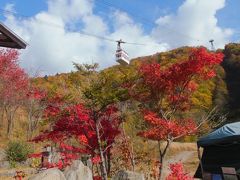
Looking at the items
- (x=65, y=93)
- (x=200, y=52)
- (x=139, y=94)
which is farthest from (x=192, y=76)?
(x=65, y=93)

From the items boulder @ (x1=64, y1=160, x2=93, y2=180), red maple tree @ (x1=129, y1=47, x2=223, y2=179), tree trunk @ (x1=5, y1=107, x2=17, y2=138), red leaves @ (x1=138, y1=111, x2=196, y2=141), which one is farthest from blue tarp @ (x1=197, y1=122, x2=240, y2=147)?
tree trunk @ (x1=5, y1=107, x2=17, y2=138)

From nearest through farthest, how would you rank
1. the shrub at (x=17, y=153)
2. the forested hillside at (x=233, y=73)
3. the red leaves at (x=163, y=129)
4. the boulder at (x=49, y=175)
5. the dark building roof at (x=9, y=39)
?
the dark building roof at (x=9, y=39), the boulder at (x=49, y=175), the red leaves at (x=163, y=129), the shrub at (x=17, y=153), the forested hillside at (x=233, y=73)

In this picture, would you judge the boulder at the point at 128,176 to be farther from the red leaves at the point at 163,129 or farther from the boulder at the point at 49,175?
the boulder at the point at 49,175

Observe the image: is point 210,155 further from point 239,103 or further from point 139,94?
point 239,103

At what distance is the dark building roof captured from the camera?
21.6 ft

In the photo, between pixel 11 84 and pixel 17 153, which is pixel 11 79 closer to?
pixel 11 84

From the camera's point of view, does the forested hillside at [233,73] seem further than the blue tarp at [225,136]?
Yes

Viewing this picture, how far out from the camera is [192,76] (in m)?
12.0

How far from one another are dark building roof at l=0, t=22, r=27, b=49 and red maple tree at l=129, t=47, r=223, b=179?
211 inches

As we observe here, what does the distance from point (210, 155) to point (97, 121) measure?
3.16 m

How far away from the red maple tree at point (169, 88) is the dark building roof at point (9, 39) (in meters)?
5.36

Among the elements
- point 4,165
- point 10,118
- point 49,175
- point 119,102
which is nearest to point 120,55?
point 119,102

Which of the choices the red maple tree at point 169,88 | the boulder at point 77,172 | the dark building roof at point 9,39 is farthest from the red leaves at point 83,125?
the dark building roof at point 9,39

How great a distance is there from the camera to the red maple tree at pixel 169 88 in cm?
1173
